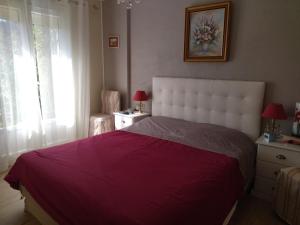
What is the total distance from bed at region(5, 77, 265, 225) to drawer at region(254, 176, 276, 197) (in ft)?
0.30

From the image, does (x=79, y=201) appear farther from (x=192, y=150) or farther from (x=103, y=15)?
(x=103, y=15)

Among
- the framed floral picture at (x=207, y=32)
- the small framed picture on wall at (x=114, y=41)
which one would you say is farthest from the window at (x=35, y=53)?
the framed floral picture at (x=207, y=32)

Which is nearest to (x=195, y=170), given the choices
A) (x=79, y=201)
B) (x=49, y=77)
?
(x=79, y=201)

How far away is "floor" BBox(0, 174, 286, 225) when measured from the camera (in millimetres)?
2027

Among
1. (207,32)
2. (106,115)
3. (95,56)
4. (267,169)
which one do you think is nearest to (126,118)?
(106,115)

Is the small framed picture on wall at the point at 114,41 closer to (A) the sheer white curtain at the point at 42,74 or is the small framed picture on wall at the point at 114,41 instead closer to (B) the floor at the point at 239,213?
(A) the sheer white curtain at the point at 42,74

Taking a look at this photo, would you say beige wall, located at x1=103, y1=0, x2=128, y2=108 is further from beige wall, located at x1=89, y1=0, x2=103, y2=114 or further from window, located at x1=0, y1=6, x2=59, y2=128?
window, located at x1=0, y1=6, x2=59, y2=128

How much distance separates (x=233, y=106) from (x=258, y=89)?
342 millimetres

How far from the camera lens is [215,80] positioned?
9.20 ft

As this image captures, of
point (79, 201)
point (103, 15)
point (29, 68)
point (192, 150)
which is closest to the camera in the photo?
point (79, 201)

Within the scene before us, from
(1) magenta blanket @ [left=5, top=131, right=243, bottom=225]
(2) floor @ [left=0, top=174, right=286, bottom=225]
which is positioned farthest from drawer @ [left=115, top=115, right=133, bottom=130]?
(2) floor @ [left=0, top=174, right=286, bottom=225]

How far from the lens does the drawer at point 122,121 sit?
3.37m

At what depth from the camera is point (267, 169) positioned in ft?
7.42

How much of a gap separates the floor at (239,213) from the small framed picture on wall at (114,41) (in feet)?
8.66
